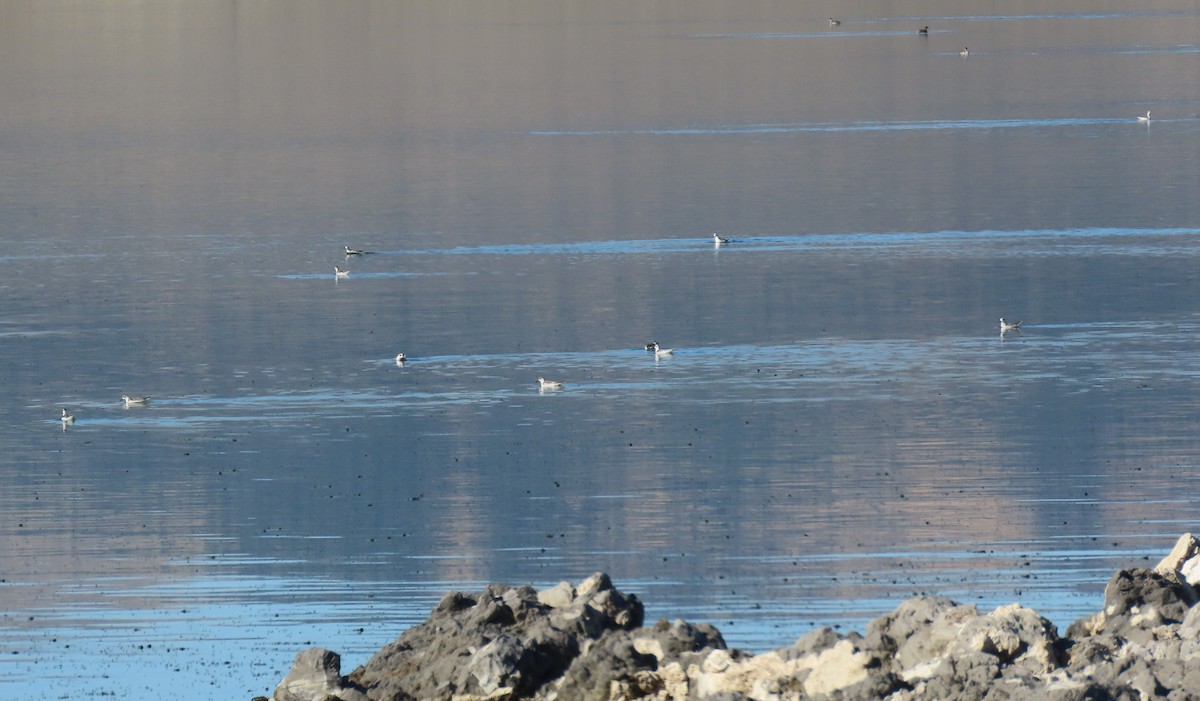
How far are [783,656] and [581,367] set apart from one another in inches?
864

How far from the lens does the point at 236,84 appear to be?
111 meters

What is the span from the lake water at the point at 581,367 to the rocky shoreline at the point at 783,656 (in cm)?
265

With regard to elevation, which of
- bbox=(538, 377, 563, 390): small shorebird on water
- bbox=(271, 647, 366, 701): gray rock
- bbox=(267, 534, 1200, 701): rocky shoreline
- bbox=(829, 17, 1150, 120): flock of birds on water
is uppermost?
bbox=(829, 17, 1150, 120): flock of birds on water

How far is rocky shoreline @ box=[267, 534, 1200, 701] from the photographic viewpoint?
47.3ft

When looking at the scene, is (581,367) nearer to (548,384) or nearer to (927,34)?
(548,384)

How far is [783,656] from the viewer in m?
15.7

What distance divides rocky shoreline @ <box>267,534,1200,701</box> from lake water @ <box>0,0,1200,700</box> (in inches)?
104

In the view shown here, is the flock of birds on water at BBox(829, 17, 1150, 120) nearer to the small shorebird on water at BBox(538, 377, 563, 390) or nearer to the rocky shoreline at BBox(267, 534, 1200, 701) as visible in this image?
the small shorebird on water at BBox(538, 377, 563, 390)

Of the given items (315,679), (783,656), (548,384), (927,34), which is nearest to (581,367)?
(548,384)

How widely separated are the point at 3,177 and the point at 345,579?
52736 mm

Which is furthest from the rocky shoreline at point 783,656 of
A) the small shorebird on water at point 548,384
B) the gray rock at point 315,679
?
the small shorebird on water at point 548,384

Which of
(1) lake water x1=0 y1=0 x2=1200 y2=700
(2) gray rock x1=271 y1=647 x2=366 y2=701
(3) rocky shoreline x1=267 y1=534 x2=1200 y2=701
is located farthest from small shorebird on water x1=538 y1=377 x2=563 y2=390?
(2) gray rock x1=271 y1=647 x2=366 y2=701

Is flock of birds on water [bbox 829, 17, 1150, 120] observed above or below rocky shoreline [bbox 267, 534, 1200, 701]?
above

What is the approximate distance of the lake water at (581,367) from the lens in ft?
76.1
